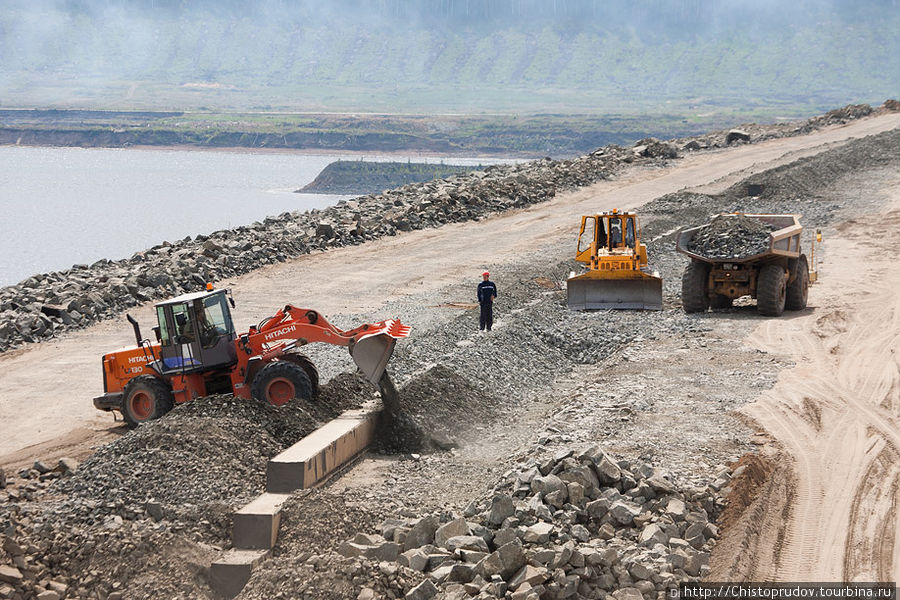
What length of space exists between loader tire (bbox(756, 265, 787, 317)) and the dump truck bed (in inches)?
12.9

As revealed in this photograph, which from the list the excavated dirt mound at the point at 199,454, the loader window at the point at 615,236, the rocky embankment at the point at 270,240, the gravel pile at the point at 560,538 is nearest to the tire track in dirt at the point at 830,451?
the gravel pile at the point at 560,538

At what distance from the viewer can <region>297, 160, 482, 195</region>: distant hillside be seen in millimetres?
54156

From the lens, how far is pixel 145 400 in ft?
49.7

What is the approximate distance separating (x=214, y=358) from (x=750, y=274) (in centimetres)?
1184

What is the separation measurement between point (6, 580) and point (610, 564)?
18.6 ft

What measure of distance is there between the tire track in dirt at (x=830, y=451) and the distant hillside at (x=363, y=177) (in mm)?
33772

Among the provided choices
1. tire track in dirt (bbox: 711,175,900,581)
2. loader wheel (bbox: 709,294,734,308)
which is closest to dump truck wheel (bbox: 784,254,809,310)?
tire track in dirt (bbox: 711,175,900,581)

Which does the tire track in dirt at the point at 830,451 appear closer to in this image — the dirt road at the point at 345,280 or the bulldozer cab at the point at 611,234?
the bulldozer cab at the point at 611,234

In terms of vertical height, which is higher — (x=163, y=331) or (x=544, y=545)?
(x=163, y=331)

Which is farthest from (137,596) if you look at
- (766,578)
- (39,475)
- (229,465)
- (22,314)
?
(22,314)

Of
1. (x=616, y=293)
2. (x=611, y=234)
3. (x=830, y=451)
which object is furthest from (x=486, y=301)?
(x=830, y=451)

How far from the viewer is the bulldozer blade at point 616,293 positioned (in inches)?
878

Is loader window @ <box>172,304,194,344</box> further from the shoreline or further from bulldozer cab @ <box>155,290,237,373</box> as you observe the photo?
the shoreline

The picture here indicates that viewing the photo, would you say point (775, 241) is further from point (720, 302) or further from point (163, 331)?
point (163, 331)
